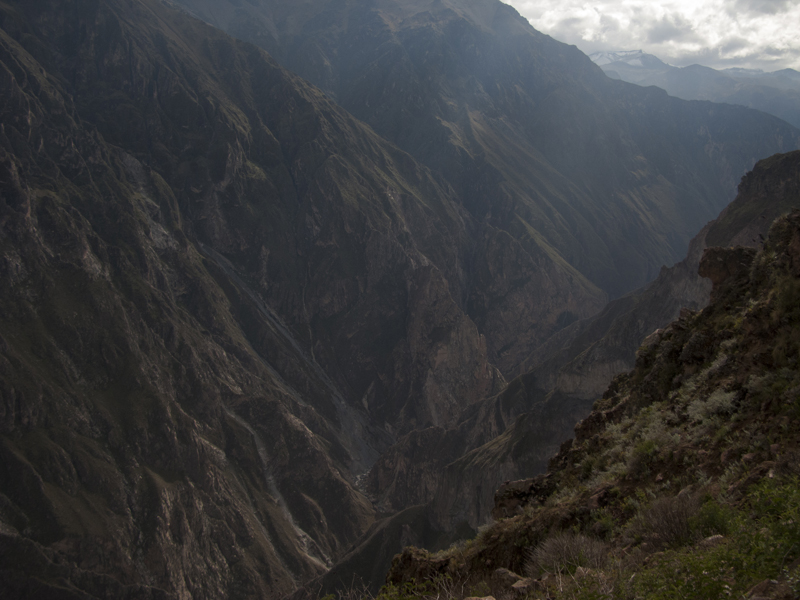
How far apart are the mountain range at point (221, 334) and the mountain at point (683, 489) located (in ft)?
170

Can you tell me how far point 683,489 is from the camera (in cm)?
1074

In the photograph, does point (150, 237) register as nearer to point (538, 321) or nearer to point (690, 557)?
point (538, 321)

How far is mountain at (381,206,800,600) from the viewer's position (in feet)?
25.7

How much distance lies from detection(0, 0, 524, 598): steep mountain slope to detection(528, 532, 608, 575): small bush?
8628cm

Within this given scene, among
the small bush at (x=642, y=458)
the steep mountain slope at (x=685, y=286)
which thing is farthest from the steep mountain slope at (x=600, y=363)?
the small bush at (x=642, y=458)

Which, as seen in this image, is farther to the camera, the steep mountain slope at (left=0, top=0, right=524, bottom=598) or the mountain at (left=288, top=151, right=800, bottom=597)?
the steep mountain slope at (left=0, top=0, right=524, bottom=598)

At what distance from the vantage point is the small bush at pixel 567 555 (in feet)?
32.5

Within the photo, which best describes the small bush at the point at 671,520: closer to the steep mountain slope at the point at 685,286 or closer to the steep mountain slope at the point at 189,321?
the steep mountain slope at the point at 685,286

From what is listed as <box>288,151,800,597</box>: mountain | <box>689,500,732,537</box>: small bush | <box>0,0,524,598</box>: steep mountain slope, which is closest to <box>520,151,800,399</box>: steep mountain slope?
<box>288,151,800,597</box>: mountain

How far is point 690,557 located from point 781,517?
133cm

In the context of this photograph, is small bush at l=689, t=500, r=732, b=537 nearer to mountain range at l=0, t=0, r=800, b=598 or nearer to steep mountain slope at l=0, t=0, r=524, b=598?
mountain range at l=0, t=0, r=800, b=598

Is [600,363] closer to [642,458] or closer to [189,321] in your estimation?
[642,458]

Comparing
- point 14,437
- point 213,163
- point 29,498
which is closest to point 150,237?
point 213,163

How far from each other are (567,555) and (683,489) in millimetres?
2583
